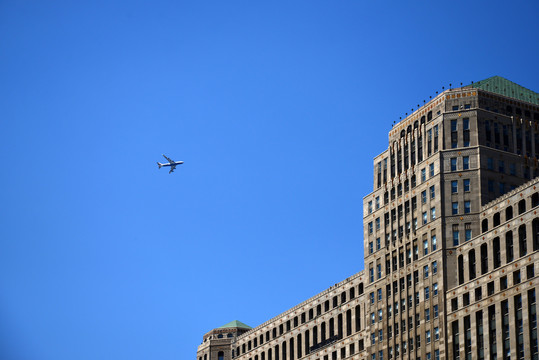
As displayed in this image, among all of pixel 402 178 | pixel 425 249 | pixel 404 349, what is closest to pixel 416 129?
pixel 402 178

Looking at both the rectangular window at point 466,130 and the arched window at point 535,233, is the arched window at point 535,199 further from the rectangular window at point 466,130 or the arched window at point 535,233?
the rectangular window at point 466,130

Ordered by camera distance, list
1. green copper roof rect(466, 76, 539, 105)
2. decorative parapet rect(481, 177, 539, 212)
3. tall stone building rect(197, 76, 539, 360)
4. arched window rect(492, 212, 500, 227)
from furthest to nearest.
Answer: green copper roof rect(466, 76, 539, 105)
arched window rect(492, 212, 500, 227)
decorative parapet rect(481, 177, 539, 212)
tall stone building rect(197, 76, 539, 360)

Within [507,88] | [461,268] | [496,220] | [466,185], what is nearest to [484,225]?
[496,220]

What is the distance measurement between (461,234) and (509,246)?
1195cm

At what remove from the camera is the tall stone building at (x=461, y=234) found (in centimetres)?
16962

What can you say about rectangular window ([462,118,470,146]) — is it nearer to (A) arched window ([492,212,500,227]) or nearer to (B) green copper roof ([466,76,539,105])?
(B) green copper roof ([466,76,539,105])

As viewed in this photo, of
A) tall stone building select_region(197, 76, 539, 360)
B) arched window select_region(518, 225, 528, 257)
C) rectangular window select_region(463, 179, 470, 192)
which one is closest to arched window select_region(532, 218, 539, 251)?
tall stone building select_region(197, 76, 539, 360)

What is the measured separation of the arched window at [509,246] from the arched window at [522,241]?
2.04m

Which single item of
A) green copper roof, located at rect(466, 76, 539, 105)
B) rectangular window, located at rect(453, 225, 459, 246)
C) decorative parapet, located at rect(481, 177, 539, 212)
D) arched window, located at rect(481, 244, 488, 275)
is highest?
green copper roof, located at rect(466, 76, 539, 105)

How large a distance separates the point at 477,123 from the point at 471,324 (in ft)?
101

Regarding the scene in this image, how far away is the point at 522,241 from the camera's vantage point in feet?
557

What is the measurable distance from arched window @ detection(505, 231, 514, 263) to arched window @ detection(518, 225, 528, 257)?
2.04m

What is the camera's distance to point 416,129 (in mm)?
195750

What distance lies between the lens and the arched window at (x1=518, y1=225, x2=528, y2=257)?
169 m
